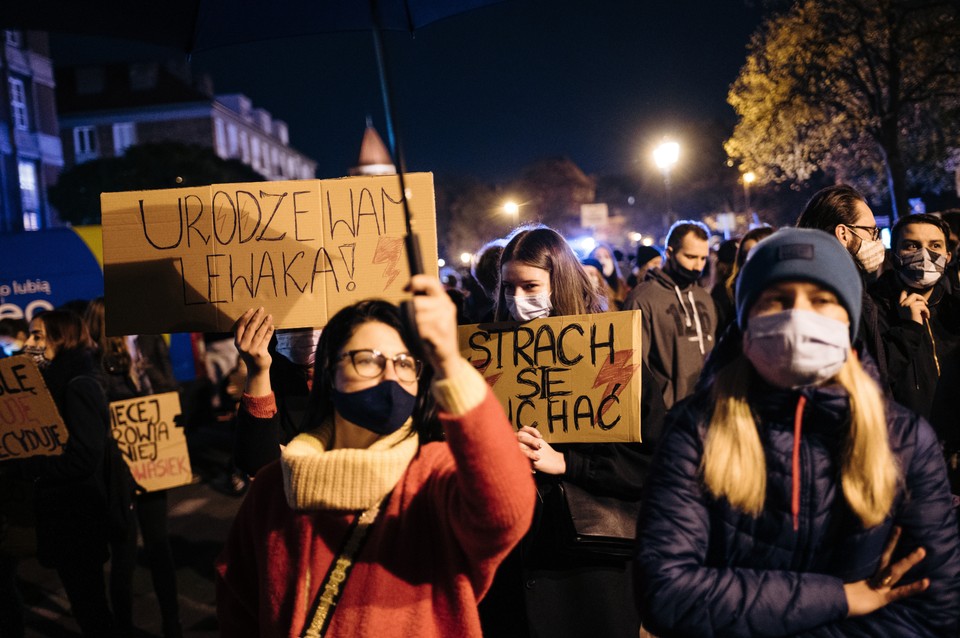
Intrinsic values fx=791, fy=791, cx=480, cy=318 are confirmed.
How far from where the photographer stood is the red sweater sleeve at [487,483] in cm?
165

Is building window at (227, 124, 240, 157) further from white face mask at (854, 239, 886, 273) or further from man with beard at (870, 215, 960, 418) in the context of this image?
white face mask at (854, 239, 886, 273)

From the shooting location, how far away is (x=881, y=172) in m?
26.7

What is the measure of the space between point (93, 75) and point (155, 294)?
7666 cm

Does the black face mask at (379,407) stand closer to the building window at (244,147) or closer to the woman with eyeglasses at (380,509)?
the woman with eyeglasses at (380,509)

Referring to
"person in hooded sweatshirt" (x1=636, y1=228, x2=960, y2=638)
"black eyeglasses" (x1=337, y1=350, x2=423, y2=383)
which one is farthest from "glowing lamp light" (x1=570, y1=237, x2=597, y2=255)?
"person in hooded sweatshirt" (x1=636, y1=228, x2=960, y2=638)

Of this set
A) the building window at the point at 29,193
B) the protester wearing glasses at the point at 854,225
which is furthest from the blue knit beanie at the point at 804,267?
the building window at the point at 29,193

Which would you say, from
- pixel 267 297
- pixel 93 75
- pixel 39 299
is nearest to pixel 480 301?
pixel 267 297

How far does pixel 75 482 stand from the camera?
14.3 ft

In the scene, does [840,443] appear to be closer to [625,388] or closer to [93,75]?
[625,388]

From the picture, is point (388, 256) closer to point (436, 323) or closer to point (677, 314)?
point (436, 323)

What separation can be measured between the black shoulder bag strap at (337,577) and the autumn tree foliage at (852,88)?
798 inches

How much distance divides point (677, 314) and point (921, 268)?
2178mm

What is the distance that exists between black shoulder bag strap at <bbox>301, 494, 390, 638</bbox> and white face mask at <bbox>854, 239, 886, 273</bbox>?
2.61 m

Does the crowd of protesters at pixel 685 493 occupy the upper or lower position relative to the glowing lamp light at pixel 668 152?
lower
